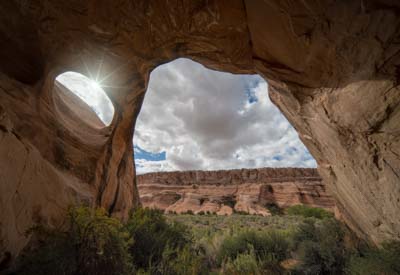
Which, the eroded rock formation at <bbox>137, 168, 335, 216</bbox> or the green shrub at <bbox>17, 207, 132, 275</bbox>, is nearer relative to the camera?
the green shrub at <bbox>17, 207, 132, 275</bbox>

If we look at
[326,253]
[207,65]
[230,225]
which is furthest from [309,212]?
[207,65]

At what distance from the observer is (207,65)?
5.76m

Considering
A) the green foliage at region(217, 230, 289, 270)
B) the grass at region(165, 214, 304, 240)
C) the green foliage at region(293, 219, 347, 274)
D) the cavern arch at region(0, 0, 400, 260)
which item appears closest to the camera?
the cavern arch at region(0, 0, 400, 260)

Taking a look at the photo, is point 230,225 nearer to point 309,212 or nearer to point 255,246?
point 255,246

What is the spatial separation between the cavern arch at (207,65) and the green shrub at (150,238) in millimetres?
995

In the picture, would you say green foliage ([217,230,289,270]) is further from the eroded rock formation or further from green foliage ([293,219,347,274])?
the eroded rock formation

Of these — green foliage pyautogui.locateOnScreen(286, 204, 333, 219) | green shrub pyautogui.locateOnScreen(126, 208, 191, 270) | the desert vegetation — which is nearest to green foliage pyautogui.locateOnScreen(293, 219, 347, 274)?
the desert vegetation

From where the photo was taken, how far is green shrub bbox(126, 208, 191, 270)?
167 inches

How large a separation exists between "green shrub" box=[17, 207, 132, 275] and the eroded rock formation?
27288 mm

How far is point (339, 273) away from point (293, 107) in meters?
3.90

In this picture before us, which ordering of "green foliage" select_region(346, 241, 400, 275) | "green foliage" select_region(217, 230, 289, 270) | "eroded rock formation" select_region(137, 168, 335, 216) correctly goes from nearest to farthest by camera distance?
"green foliage" select_region(346, 241, 400, 275) < "green foliage" select_region(217, 230, 289, 270) < "eroded rock formation" select_region(137, 168, 335, 216)

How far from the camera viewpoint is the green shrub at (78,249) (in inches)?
91.8

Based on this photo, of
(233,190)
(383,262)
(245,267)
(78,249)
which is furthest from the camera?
(233,190)

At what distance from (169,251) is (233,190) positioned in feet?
124
